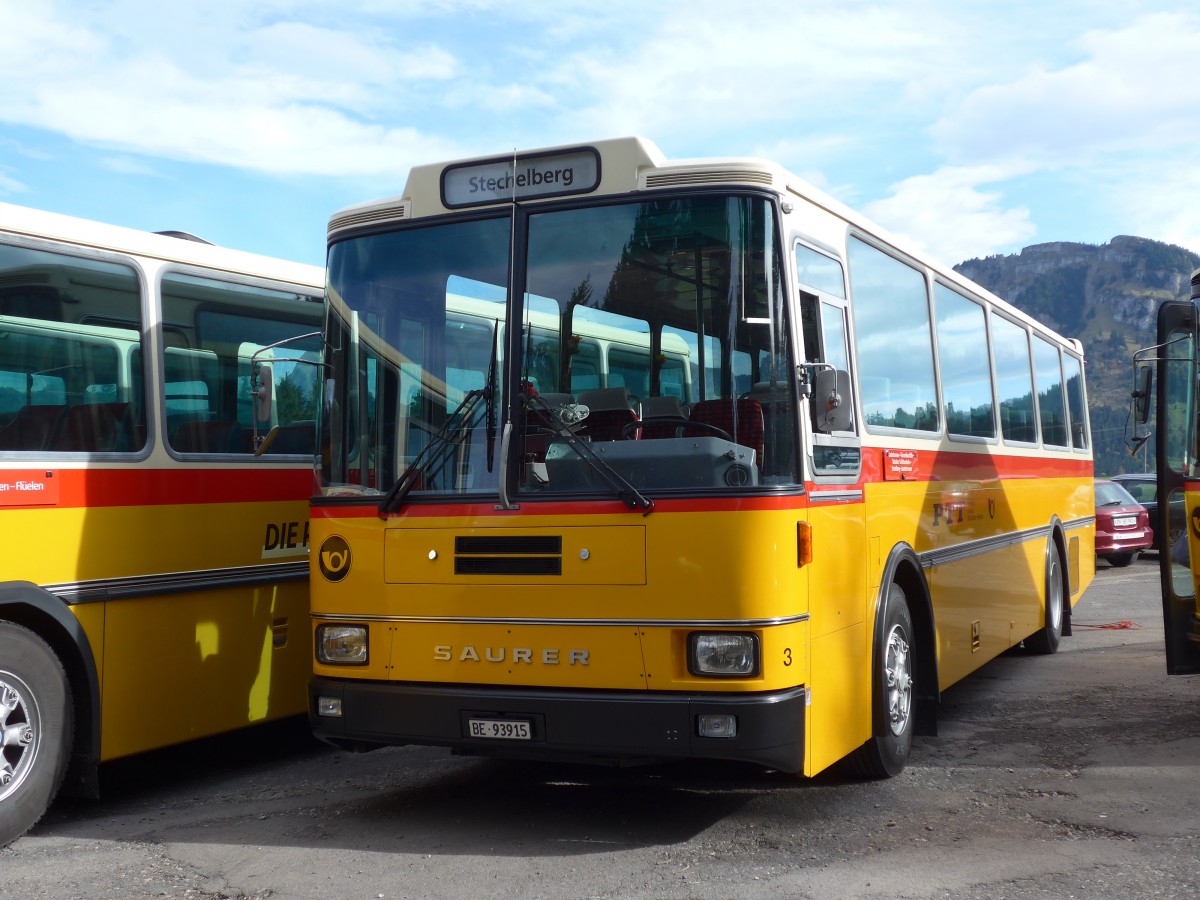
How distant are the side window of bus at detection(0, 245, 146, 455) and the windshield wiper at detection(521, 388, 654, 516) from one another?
2.36 m

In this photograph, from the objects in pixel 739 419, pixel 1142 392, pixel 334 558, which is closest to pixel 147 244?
pixel 334 558

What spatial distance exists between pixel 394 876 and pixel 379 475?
1.81 m

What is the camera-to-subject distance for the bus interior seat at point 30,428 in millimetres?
6234

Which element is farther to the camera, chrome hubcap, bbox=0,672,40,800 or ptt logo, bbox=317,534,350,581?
ptt logo, bbox=317,534,350,581

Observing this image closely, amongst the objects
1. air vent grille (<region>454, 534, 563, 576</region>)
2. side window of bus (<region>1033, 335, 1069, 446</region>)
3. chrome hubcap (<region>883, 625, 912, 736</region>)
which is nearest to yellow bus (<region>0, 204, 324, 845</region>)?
air vent grille (<region>454, 534, 563, 576</region>)

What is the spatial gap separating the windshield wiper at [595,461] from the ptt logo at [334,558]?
3.83 ft

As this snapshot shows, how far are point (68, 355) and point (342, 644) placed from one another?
203 cm

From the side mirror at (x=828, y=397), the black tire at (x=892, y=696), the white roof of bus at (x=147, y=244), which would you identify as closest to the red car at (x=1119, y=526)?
the black tire at (x=892, y=696)

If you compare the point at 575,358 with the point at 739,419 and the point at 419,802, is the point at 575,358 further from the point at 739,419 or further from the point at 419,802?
the point at 419,802

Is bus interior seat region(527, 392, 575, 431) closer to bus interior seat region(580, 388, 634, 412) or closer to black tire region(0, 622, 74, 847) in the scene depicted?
bus interior seat region(580, 388, 634, 412)

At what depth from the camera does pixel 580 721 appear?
5.63 meters

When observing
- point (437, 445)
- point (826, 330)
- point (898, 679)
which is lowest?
point (898, 679)

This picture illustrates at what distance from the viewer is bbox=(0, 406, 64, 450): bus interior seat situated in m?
6.23

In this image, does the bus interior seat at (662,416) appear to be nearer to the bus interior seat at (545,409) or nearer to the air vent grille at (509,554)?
the bus interior seat at (545,409)
